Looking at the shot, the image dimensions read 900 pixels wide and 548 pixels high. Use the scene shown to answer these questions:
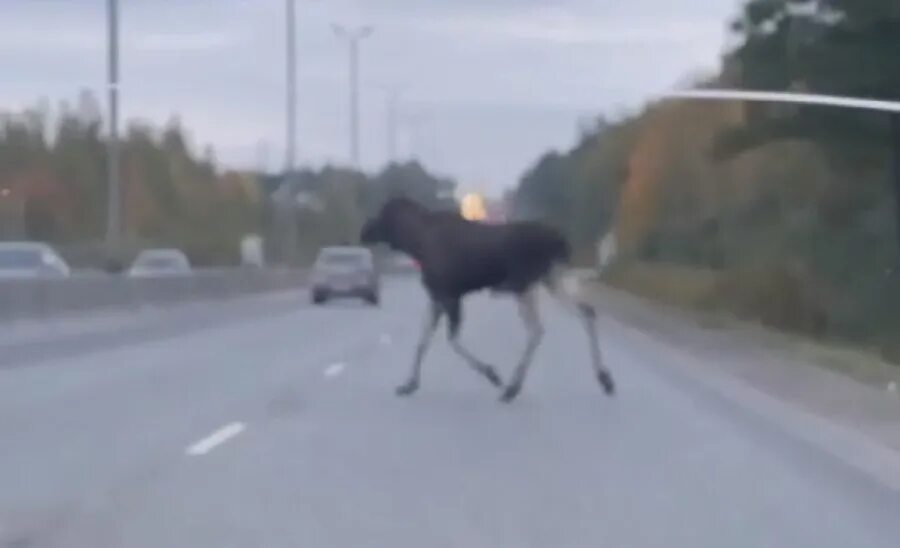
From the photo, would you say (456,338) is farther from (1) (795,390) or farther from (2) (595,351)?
(1) (795,390)

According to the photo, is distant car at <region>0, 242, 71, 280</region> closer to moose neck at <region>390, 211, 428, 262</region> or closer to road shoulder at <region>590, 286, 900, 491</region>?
road shoulder at <region>590, 286, 900, 491</region>

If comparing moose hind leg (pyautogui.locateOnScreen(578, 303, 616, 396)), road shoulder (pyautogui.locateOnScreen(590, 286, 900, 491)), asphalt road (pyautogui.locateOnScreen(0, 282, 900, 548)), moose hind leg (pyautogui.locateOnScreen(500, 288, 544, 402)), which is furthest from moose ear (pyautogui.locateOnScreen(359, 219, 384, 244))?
road shoulder (pyautogui.locateOnScreen(590, 286, 900, 491))

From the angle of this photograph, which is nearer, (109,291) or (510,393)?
(510,393)

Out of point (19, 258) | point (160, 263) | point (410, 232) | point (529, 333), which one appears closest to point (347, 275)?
point (160, 263)

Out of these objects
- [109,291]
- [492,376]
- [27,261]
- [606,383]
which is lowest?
[109,291]

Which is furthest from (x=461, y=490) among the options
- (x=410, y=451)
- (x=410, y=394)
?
(x=410, y=394)

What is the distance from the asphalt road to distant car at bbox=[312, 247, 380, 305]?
34.9 meters

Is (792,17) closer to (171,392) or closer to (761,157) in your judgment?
(761,157)

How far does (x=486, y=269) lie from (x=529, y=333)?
0.93m

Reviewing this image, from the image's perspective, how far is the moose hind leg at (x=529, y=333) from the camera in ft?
89.3

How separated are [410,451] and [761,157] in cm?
4382

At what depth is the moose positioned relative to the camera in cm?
2827

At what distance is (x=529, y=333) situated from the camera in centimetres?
2842

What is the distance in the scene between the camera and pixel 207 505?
628 inches
